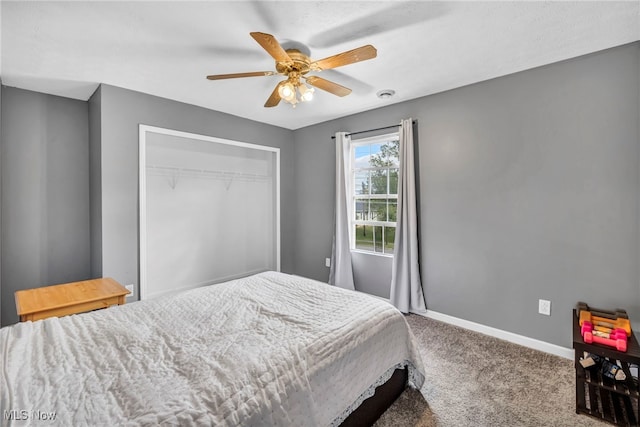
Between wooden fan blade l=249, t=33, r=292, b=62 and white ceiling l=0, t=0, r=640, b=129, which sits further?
white ceiling l=0, t=0, r=640, b=129

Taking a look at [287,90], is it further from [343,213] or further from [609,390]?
[609,390]

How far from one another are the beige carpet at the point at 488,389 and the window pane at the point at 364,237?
141 cm

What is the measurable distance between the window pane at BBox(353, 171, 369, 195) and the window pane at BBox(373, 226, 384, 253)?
0.51 meters

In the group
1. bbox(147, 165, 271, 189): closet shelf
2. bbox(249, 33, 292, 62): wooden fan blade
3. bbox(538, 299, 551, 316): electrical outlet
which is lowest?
bbox(538, 299, 551, 316): electrical outlet

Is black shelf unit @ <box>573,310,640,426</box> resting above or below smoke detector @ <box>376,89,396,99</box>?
below

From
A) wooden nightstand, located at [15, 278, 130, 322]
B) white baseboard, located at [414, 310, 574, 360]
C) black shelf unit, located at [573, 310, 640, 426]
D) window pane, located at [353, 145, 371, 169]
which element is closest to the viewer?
black shelf unit, located at [573, 310, 640, 426]

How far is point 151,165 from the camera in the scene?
3143mm

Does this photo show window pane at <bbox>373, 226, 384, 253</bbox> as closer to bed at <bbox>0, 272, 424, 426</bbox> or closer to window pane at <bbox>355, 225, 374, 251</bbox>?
window pane at <bbox>355, 225, 374, 251</bbox>

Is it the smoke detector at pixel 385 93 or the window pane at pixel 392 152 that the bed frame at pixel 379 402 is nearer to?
the window pane at pixel 392 152

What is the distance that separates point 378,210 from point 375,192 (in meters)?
0.24

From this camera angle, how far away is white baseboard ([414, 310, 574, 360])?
7.79 ft

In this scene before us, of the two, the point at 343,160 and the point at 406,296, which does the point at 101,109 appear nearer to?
the point at 343,160

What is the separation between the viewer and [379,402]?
66.2 inches

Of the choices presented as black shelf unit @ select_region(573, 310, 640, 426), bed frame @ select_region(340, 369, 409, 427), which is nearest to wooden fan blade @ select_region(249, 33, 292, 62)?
bed frame @ select_region(340, 369, 409, 427)
